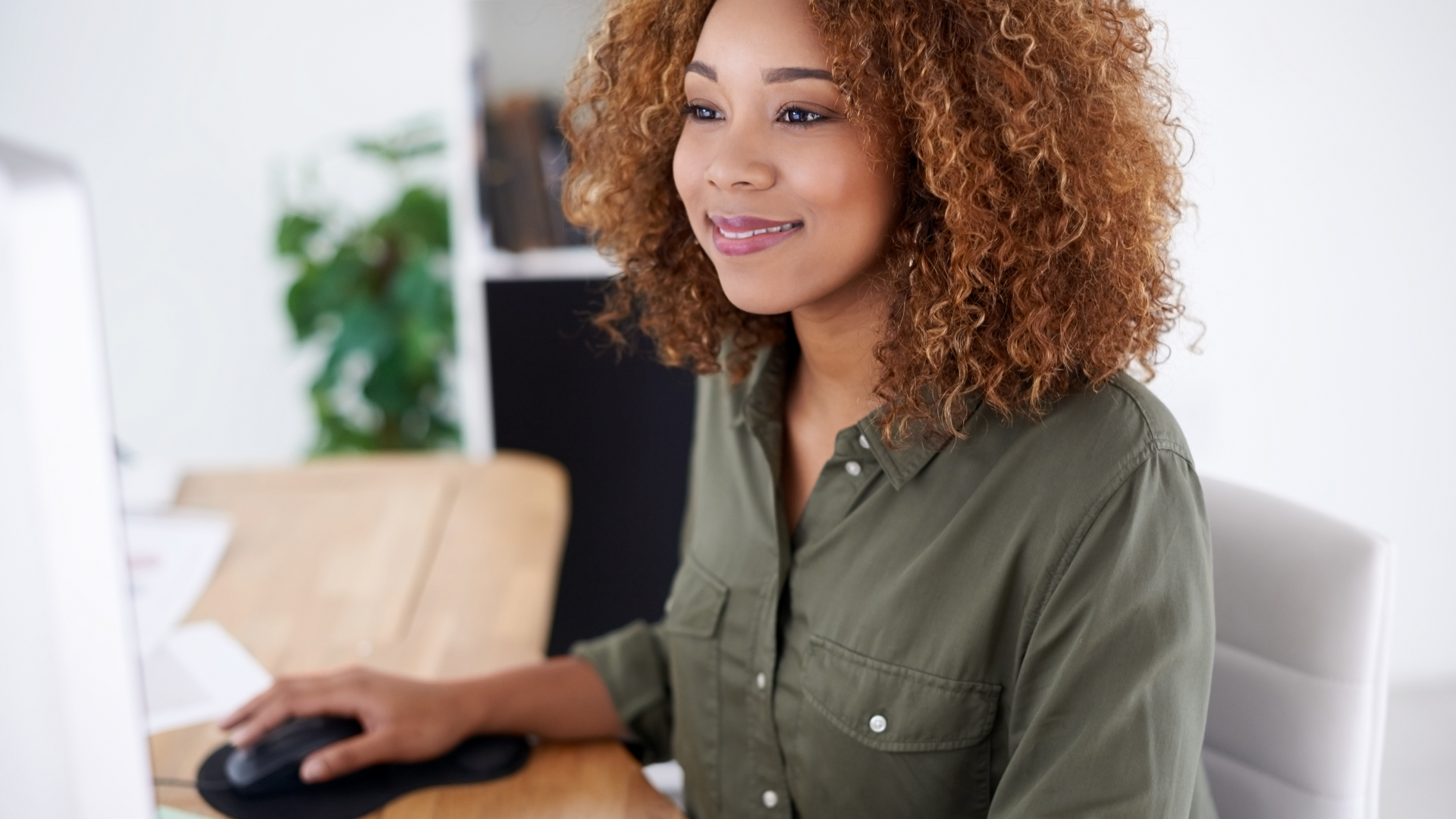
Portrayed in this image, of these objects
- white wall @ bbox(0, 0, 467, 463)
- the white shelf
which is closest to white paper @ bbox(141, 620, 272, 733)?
the white shelf

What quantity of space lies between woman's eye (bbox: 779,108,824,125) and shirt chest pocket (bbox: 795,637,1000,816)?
420 millimetres

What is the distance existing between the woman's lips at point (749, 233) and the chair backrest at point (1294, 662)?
43cm

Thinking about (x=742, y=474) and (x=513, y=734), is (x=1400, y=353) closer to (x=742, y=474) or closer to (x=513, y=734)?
(x=742, y=474)

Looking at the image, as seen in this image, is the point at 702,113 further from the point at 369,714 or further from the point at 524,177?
the point at 524,177

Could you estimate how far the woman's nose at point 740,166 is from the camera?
0.94 meters

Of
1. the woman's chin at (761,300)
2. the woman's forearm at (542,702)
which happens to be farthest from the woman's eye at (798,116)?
the woman's forearm at (542,702)

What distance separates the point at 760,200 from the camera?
3.11 ft

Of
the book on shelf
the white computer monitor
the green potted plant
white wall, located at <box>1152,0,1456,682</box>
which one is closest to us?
the white computer monitor

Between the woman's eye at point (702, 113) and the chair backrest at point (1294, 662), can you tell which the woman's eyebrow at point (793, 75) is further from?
the chair backrest at point (1294, 662)

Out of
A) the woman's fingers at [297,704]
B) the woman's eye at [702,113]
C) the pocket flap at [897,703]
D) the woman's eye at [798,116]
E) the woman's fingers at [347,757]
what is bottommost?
the woman's fingers at [347,757]

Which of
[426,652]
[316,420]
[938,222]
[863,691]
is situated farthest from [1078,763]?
[316,420]

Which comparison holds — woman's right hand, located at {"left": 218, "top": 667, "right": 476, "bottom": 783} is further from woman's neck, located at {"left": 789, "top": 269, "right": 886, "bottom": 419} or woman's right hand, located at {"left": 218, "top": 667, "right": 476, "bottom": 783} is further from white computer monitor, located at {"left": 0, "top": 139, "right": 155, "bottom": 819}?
white computer monitor, located at {"left": 0, "top": 139, "right": 155, "bottom": 819}

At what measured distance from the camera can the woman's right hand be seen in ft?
3.43

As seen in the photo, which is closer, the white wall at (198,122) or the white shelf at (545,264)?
the white shelf at (545,264)
